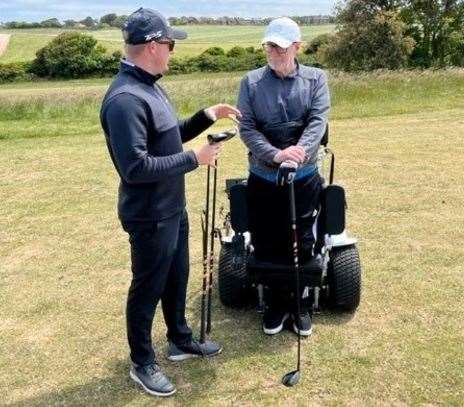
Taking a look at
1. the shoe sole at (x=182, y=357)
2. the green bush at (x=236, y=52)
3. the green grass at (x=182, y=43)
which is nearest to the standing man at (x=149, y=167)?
the shoe sole at (x=182, y=357)

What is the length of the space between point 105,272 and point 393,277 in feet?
8.77

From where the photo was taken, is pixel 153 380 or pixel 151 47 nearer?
pixel 151 47

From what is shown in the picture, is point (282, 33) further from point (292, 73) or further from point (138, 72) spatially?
point (138, 72)

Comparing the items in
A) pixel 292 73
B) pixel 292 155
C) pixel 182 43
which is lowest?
pixel 182 43

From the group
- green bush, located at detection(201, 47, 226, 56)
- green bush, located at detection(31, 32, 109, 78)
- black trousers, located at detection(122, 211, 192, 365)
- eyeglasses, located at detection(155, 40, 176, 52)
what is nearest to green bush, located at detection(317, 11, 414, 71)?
green bush, located at detection(201, 47, 226, 56)

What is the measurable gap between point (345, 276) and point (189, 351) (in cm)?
127

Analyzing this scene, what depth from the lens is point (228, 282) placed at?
4.59 m

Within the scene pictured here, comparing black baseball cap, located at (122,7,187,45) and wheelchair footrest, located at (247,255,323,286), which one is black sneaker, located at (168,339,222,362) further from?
black baseball cap, located at (122,7,187,45)

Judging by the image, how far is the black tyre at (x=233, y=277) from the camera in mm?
4507

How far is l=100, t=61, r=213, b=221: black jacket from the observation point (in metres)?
3.09

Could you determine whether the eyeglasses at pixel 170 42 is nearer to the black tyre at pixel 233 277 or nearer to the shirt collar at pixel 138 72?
the shirt collar at pixel 138 72

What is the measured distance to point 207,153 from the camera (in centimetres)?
337

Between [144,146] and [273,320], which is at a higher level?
[144,146]

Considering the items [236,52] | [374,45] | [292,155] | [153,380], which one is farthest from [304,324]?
[236,52]
